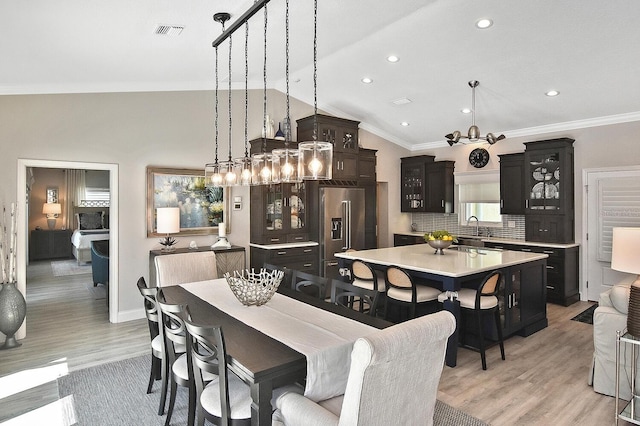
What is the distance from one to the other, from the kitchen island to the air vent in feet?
9.41

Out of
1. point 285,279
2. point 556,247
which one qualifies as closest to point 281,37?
point 285,279

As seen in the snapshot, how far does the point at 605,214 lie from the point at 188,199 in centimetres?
616

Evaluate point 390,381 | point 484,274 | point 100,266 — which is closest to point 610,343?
point 484,274

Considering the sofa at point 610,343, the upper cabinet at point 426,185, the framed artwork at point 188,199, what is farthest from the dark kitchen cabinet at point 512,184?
the framed artwork at point 188,199

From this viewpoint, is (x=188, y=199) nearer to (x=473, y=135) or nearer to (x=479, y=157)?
(x=473, y=135)

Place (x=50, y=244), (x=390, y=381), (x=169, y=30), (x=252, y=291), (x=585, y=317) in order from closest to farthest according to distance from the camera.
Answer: (x=390, y=381)
(x=252, y=291)
(x=169, y=30)
(x=585, y=317)
(x=50, y=244)

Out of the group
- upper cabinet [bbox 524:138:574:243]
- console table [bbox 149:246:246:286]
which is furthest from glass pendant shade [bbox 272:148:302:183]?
upper cabinet [bbox 524:138:574:243]

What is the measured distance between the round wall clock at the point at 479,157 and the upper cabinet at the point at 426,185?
425mm

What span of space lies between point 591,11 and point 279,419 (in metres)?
4.26

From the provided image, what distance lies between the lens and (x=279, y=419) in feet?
6.22

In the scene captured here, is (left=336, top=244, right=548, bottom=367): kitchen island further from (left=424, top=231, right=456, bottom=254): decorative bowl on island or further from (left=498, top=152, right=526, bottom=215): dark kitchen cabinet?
(left=498, top=152, right=526, bottom=215): dark kitchen cabinet

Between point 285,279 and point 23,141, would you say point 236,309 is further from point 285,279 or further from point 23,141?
point 23,141

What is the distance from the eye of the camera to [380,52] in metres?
4.80

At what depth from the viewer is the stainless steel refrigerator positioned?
6.34 m
